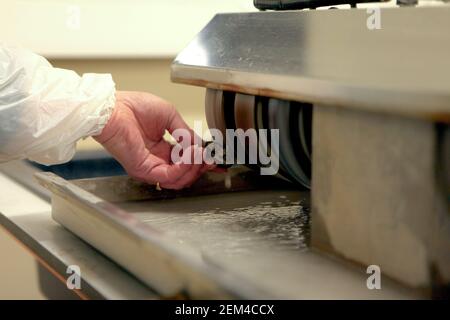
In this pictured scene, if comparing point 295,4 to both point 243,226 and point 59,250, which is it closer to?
point 243,226

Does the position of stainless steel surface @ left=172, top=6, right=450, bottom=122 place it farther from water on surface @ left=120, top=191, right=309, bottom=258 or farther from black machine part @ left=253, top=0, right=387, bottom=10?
water on surface @ left=120, top=191, right=309, bottom=258

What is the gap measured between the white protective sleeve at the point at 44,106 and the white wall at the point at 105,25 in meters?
0.72

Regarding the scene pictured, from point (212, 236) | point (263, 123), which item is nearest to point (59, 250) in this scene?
point (212, 236)

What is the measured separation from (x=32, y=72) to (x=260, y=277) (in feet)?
1.75

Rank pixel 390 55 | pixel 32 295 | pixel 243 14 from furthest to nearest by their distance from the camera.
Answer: pixel 32 295
pixel 243 14
pixel 390 55

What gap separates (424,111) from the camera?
1.80ft

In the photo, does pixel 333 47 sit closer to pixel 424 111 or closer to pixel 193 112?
pixel 424 111

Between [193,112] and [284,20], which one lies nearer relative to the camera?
[284,20]

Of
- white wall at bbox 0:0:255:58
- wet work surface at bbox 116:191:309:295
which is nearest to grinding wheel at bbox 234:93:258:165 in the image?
wet work surface at bbox 116:191:309:295

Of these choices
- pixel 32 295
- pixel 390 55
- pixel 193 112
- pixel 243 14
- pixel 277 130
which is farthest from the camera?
pixel 193 112

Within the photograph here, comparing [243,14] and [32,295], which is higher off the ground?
[243,14]

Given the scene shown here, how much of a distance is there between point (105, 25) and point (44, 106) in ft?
2.89

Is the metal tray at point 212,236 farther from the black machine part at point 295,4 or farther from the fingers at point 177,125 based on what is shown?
the black machine part at point 295,4

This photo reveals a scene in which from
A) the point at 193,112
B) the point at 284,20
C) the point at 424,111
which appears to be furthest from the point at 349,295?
the point at 193,112
